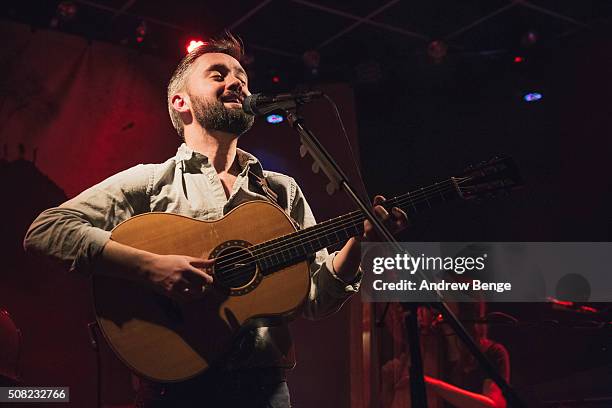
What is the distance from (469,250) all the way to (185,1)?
344 centimetres

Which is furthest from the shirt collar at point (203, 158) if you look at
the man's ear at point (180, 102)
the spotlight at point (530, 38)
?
the spotlight at point (530, 38)

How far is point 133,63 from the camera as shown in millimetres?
5406

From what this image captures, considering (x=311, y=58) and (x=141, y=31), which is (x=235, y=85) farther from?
(x=311, y=58)

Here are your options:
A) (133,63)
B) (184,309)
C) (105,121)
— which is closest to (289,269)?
(184,309)

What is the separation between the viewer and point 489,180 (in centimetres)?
216

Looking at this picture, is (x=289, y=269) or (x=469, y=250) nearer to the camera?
(x=289, y=269)

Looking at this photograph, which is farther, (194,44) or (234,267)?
(194,44)

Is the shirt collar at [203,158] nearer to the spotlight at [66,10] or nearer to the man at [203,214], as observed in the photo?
the man at [203,214]

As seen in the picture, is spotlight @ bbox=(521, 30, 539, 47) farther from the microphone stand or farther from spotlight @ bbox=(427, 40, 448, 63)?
the microphone stand

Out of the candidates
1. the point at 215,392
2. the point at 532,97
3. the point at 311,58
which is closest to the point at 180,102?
the point at 215,392

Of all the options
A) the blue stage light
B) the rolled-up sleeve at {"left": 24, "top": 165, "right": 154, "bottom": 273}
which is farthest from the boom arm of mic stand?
the blue stage light

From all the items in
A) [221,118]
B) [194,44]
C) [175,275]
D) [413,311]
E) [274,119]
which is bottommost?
[413,311]

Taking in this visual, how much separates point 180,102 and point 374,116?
3693mm

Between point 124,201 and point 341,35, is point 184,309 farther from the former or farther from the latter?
point 341,35
